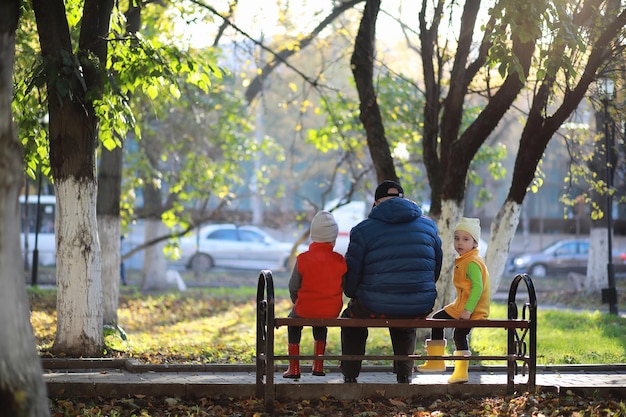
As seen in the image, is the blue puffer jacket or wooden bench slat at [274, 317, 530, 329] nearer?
wooden bench slat at [274, 317, 530, 329]

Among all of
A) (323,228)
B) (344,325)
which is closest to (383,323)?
(344,325)

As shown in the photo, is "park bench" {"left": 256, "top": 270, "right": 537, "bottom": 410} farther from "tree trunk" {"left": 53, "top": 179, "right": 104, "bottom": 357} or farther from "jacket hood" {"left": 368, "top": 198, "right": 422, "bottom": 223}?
"tree trunk" {"left": 53, "top": 179, "right": 104, "bottom": 357}

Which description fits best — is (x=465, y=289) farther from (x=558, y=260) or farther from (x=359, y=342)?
(x=558, y=260)

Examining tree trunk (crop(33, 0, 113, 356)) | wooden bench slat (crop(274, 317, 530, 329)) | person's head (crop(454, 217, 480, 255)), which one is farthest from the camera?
tree trunk (crop(33, 0, 113, 356))

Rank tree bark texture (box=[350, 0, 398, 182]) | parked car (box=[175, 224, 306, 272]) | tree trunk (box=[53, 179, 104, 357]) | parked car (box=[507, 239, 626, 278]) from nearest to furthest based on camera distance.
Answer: tree trunk (box=[53, 179, 104, 357]), tree bark texture (box=[350, 0, 398, 182]), parked car (box=[507, 239, 626, 278]), parked car (box=[175, 224, 306, 272])

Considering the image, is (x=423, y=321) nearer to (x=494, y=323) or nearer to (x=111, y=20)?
(x=494, y=323)

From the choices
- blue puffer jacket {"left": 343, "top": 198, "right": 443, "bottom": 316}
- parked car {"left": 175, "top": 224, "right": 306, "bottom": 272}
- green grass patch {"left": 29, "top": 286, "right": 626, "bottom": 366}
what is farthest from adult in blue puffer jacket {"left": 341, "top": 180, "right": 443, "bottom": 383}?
parked car {"left": 175, "top": 224, "right": 306, "bottom": 272}

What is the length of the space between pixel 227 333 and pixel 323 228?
989 centimetres

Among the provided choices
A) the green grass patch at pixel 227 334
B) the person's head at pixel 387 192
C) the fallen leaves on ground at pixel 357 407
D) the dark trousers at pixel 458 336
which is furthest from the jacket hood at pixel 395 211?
the green grass patch at pixel 227 334

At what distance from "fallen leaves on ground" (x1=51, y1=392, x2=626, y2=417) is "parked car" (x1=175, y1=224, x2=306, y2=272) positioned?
30.6 meters

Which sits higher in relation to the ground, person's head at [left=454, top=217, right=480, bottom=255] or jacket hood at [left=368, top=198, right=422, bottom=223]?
jacket hood at [left=368, top=198, right=422, bottom=223]

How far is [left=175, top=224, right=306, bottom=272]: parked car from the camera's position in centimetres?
3903

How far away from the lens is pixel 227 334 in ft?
56.6

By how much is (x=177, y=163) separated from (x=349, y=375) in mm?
19763
